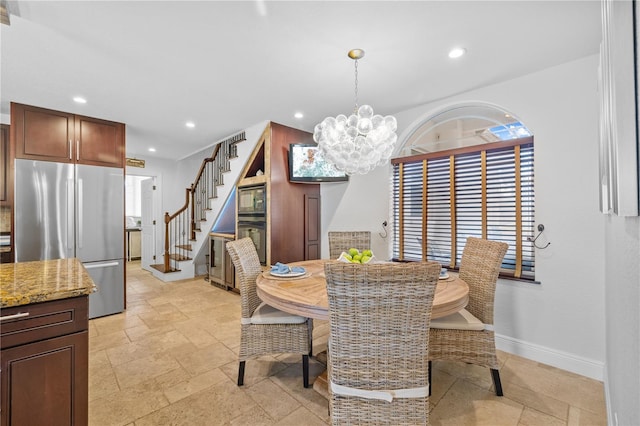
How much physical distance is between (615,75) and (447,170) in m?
2.44

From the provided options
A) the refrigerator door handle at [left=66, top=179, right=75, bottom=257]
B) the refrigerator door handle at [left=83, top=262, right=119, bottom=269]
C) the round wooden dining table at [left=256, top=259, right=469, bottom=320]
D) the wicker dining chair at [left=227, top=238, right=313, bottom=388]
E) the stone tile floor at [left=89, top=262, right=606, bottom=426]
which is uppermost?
the refrigerator door handle at [left=66, top=179, right=75, bottom=257]

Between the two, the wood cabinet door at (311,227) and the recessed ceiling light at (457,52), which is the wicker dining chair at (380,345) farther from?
the wood cabinet door at (311,227)

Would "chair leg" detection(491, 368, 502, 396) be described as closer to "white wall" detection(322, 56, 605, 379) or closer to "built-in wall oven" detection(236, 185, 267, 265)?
"white wall" detection(322, 56, 605, 379)

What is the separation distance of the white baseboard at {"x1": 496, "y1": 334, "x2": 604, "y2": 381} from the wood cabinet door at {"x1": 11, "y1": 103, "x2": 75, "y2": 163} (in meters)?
5.27

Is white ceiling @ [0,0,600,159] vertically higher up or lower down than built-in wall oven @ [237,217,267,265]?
higher up

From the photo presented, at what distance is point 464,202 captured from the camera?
9.67ft

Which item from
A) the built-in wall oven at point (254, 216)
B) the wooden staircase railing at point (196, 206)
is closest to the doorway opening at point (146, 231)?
the wooden staircase railing at point (196, 206)

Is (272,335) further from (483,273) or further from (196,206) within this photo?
(196,206)

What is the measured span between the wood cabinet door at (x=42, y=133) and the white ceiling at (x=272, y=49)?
129 millimetres

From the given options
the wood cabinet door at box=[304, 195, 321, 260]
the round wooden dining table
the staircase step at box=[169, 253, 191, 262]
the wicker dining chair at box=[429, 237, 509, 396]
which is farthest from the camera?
the staircase step at box=[169, 253, 191, 262]

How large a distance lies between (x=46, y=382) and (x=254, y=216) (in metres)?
2.94

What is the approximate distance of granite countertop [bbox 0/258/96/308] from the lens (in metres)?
1.20

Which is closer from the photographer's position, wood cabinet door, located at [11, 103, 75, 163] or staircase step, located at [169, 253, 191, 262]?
wood cabinet door, located at [11, 103, 75, 163]

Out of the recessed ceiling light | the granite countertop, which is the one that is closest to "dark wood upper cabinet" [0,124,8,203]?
the granite countertop
